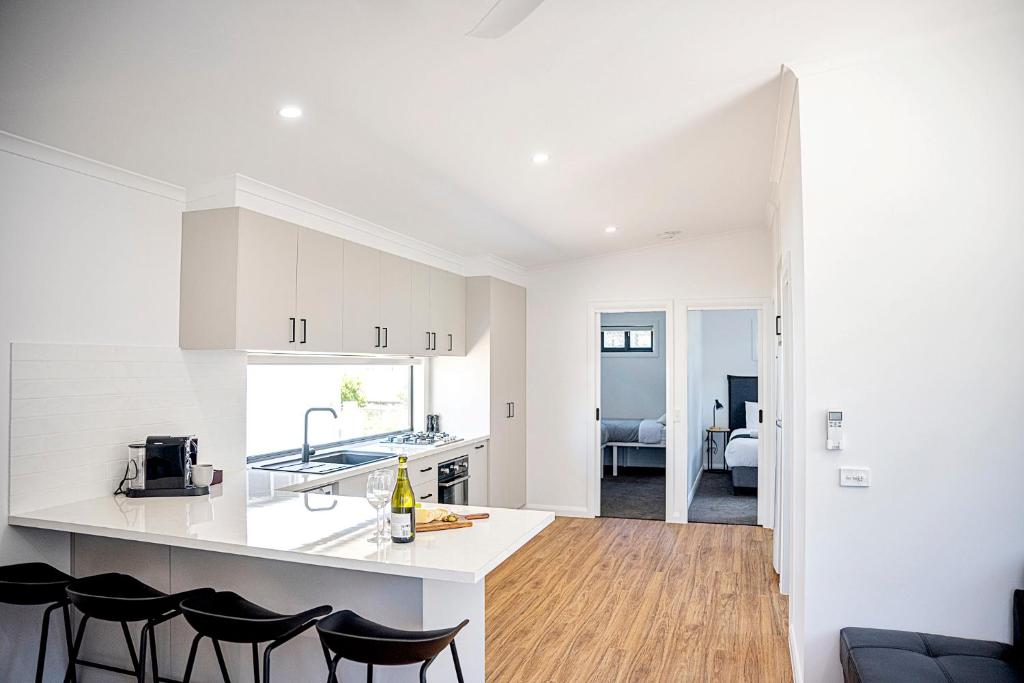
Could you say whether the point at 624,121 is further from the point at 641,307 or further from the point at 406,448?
the point at 641,307

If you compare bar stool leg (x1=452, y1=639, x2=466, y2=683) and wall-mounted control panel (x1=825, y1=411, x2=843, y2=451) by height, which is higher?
wall-mounted control panel (x1=825, y1=411, x2=843, y2=451)

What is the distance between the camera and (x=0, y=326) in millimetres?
2715

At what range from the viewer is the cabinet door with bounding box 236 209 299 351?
11.3 ft

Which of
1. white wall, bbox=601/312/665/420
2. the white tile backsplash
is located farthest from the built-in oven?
white wall, bbox=601/312/665/420

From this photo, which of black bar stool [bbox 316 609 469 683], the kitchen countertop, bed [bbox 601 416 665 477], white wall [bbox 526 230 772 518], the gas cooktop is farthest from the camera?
bed [bbox 601 416 665 477]

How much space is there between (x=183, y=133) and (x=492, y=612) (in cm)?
304

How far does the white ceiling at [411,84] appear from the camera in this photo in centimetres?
210

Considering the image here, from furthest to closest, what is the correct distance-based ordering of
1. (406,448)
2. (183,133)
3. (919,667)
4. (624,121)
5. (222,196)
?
1. (406,448)
2. (222,196)
3. (624,121)
4. (183,133)
5. (919,667)

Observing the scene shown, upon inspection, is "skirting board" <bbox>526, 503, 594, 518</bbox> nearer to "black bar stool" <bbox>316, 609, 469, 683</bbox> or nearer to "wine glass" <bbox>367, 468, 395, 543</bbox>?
"wine glass" <bbox>367, 468, 395, 543</bbox>

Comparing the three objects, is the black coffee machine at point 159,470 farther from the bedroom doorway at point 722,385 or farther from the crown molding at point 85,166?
the bedroom doorway at point 722,385

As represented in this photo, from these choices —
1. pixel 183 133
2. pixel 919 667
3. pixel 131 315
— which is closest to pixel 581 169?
pixel 183 133

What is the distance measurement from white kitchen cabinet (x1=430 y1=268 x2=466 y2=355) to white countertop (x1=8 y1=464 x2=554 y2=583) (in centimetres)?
245

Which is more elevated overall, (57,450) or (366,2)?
(366,2)

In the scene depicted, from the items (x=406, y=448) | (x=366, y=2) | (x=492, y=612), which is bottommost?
(x=492, y=612)
